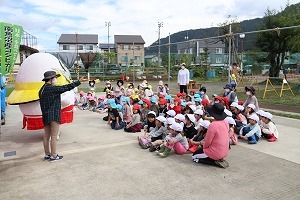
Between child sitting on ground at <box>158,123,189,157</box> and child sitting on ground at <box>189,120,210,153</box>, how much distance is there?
145 mm

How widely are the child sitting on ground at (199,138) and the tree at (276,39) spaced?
1610cm

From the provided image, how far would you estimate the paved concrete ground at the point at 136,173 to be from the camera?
13.1 ft

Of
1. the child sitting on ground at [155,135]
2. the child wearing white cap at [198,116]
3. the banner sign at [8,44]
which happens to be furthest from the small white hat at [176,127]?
the banner sign at [8,44]

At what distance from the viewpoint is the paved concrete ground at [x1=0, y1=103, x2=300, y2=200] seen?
4004 millimetres

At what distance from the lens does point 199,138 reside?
5.80 meters

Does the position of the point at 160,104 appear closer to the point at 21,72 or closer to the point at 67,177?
the point at 21,72

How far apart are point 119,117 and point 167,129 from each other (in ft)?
7.74

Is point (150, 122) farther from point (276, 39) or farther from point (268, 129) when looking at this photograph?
point (276, 39)

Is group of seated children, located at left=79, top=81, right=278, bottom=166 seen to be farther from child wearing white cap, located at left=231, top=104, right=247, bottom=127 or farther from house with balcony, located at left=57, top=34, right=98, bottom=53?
house with balcony, located at left=57, top=34, right=98, bottom=53

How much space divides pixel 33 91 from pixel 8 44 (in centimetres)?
666

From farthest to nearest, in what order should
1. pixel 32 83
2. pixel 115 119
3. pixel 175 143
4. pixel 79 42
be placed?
pixel 79 42 < pixel 115 119 < pixel 32 83 < pixel 175 143

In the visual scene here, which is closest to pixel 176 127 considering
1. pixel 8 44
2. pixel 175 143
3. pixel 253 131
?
pixel 175 143

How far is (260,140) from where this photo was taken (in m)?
6.69

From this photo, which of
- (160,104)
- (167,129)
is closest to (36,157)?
(167,129)
